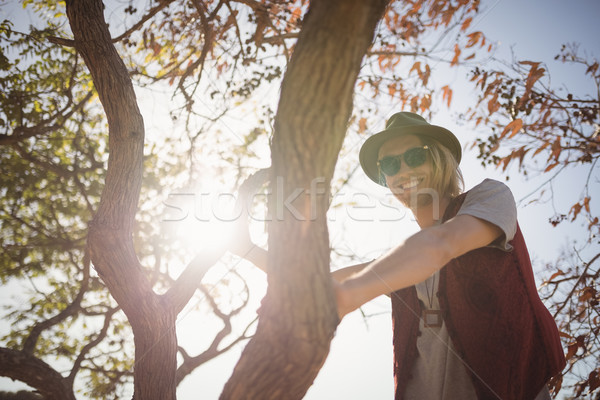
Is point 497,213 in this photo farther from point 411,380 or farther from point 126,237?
point 126,237

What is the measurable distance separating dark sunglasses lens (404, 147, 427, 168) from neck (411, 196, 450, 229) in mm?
238

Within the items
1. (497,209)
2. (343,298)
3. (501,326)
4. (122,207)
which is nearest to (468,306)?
(501,326)

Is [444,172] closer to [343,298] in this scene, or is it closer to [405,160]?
[405,160]

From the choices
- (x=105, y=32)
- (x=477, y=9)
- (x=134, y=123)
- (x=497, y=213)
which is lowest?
(x=497, y=213)

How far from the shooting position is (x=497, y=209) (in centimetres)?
126

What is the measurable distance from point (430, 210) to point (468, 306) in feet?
2.04

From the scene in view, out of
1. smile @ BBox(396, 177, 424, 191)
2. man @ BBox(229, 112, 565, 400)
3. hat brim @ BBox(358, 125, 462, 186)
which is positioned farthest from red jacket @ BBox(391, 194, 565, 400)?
hat brim @ BBox(358, 125, 462, 186)

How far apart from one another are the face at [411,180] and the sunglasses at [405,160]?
0.02 m

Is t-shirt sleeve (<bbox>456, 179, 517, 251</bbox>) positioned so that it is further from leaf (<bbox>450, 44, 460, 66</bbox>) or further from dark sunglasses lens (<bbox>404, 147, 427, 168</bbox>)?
leaf (<bbox>450, 44, 460, 66</bbox>)

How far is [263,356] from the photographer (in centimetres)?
102

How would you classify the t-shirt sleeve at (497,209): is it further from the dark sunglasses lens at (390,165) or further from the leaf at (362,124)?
the leaf at (362,124)

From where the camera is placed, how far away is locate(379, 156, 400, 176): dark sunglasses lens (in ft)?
6.43

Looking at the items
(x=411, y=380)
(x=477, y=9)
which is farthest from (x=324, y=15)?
(x=477, y=9)

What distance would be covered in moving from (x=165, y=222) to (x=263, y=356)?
6.65 metres
